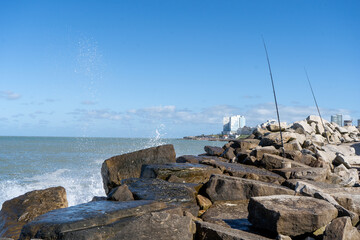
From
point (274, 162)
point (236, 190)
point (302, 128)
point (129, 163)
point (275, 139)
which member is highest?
point (302, 128)

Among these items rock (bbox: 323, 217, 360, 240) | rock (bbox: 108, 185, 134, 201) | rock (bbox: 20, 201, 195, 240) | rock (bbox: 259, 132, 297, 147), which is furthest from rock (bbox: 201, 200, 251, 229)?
rock (bbox: 259, 132, 297, 147)

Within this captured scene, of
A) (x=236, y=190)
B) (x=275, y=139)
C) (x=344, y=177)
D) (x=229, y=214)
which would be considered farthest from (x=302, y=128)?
(x=229, y=214)

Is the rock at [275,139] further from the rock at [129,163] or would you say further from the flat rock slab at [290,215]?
the flat rock slab at [290,215]

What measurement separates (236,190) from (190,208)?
84 centimetres

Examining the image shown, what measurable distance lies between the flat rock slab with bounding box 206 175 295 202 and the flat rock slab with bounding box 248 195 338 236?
1.08 meters

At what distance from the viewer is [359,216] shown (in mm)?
3354

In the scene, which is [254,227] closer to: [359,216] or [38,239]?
[359,216]

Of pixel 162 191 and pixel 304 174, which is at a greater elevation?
pixel 162 191

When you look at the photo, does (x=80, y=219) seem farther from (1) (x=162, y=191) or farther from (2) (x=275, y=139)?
(2) (x=275, y=139)

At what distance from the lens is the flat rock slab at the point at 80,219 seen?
271 cm

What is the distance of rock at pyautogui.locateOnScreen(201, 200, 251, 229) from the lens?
3412 mm

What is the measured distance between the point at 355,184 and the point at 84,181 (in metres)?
9.57

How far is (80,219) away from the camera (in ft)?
9.32

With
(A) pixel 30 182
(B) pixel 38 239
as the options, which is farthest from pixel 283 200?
(A) pixel 30 182
